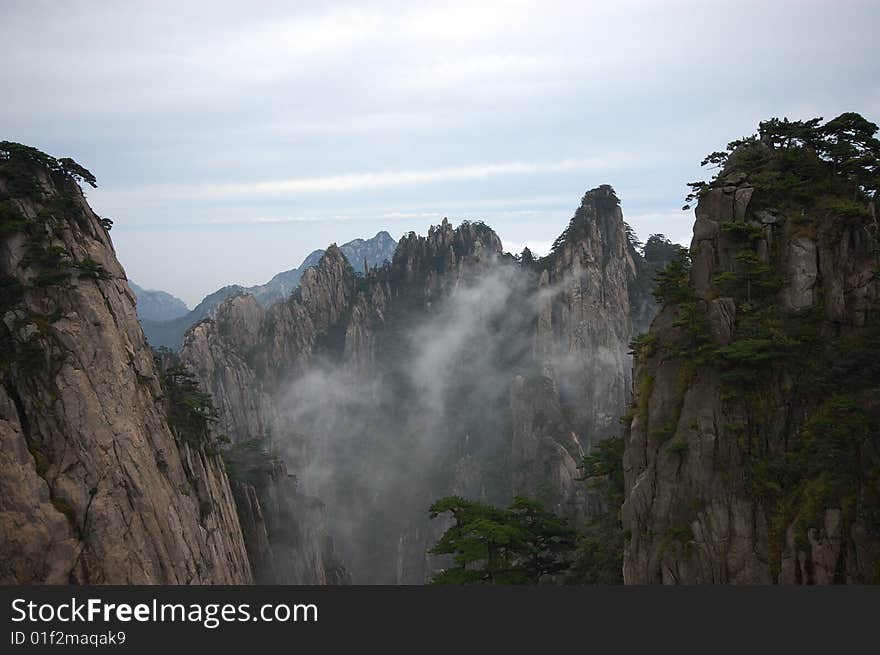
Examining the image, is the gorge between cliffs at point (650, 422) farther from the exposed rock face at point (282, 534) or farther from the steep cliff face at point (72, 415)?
the exposed rock face at point (282, 534)

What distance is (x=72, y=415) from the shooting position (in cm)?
3106

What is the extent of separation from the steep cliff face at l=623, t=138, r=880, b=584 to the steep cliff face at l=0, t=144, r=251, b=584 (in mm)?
26112

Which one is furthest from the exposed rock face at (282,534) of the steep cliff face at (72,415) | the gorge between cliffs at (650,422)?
the steep cliff face at (72,415)

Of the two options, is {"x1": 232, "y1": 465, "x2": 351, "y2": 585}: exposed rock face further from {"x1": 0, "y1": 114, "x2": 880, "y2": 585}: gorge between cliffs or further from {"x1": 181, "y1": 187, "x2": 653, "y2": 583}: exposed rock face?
{"x1": 181, "y1": 187, "x2": 653, "y2": 583}: exposed rock face

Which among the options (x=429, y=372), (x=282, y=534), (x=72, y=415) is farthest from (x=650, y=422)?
(x=429, y=372)

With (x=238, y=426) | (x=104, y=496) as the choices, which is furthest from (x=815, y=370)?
(x=238, y=426)

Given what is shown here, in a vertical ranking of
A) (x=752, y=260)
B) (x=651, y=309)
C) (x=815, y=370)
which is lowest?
(x=815, y=370)

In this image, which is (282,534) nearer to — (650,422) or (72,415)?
(72,415)

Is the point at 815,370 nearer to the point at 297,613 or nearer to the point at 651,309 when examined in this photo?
the point at 297,613

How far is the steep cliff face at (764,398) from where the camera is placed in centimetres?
2272

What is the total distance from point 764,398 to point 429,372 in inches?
3365

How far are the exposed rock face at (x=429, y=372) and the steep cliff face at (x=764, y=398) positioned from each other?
157 ft

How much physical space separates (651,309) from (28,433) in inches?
3417

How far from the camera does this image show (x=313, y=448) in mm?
103188
